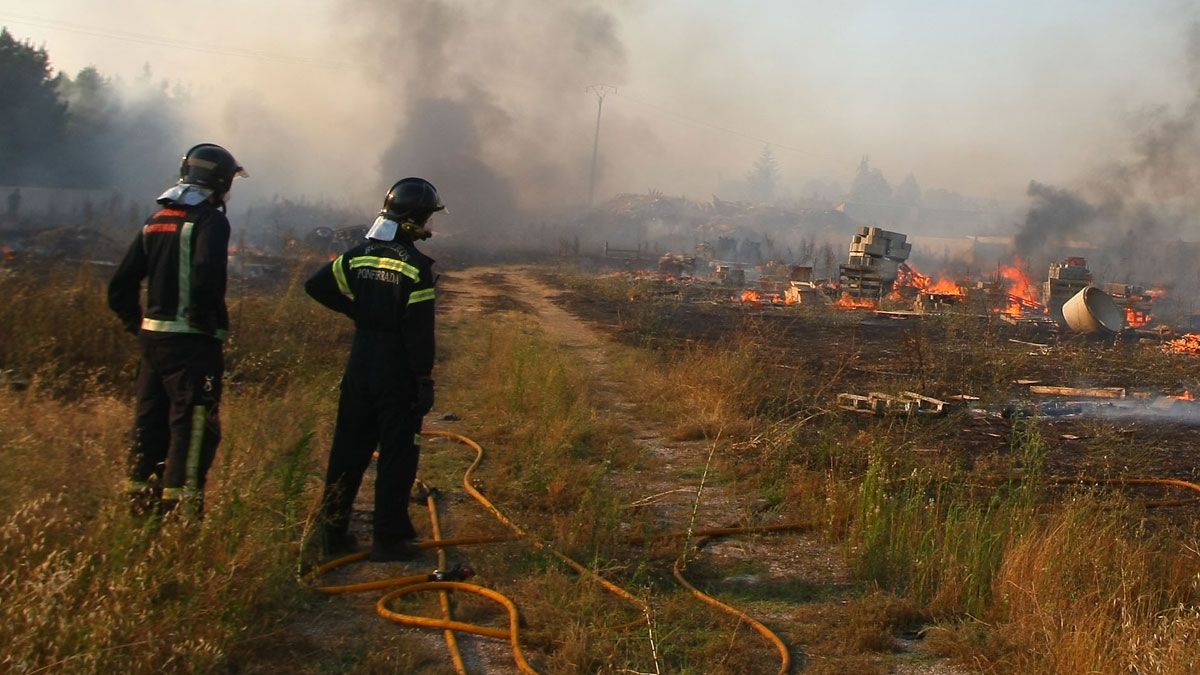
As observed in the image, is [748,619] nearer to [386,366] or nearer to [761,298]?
[386,366]

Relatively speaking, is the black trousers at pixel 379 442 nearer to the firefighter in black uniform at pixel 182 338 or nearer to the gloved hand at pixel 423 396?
the gloved hand at pixel 423 396

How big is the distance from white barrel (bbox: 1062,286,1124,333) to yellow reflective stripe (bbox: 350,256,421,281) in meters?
17.7

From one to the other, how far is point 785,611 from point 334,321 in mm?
9083

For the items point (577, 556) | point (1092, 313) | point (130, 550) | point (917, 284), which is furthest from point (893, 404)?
point (917, 284)

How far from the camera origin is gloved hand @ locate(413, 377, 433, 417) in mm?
4926

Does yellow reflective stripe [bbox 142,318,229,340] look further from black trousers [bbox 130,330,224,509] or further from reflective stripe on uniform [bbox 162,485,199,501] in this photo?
reflective stripe on uniform [bbox 162,485,199,501]

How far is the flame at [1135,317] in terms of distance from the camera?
2247 cm

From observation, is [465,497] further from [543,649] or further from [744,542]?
[543,649]

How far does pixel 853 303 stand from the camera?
25031 millimetres

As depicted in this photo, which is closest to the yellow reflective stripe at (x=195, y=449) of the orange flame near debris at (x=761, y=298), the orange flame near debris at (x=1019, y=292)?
the orange flame near debris at (x=1019, y=292)

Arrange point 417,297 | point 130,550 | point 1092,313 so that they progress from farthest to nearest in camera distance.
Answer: point 1092,313 < point 417,297 < point 130,550

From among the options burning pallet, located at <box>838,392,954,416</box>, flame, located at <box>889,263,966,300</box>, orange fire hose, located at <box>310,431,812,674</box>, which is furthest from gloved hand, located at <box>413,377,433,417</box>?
flame, located at <box>889,263,966,300</box>

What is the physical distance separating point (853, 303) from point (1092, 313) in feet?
22.5

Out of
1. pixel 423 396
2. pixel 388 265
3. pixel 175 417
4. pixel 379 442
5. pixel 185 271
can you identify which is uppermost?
pixel 388 265
